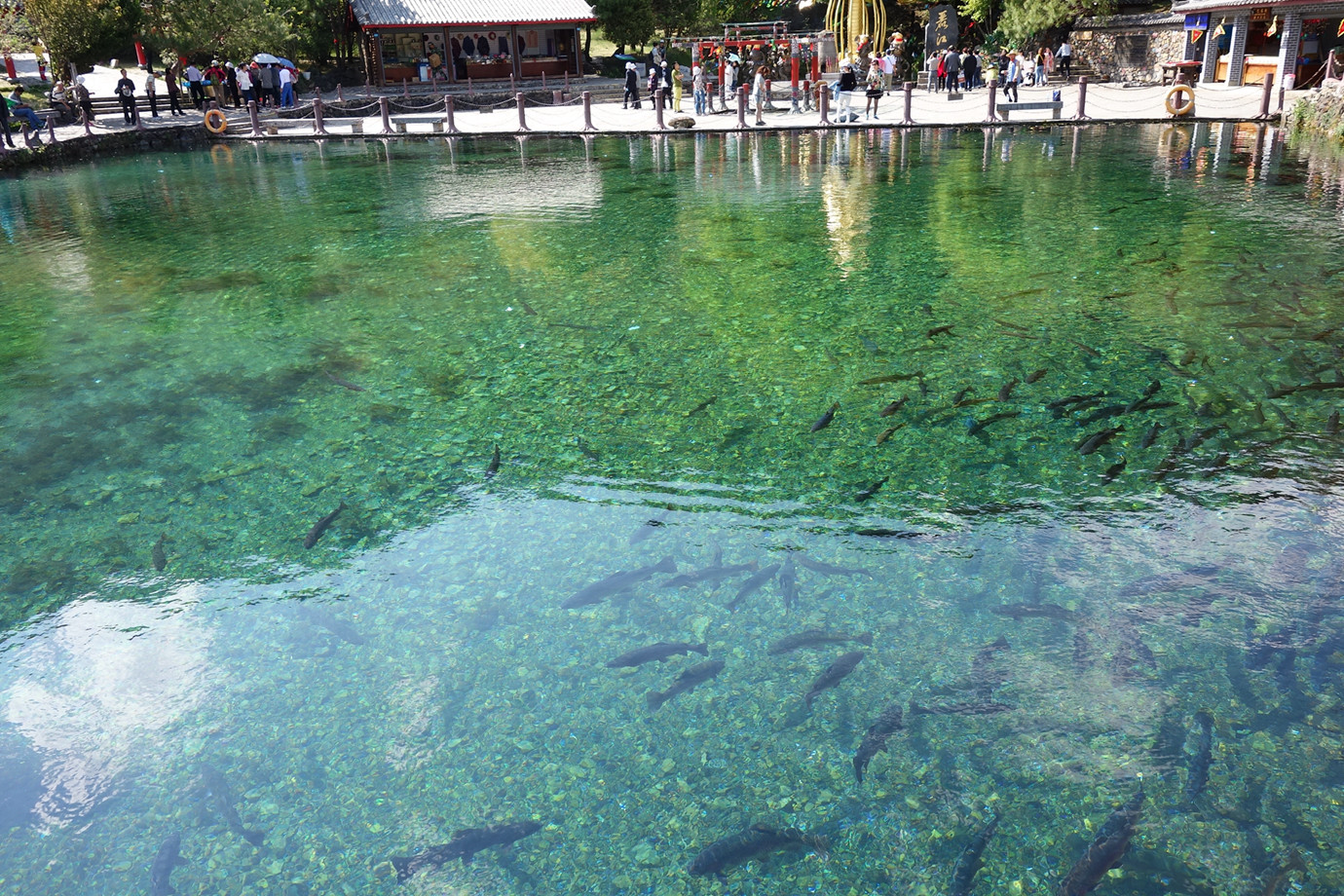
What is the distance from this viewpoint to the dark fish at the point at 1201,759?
11.9ft

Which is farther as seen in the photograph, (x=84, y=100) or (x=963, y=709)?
(x=84, y=100)


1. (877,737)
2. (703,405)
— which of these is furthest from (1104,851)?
(703,405)

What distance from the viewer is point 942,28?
1510 inches

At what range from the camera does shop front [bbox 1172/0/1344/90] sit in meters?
24.0

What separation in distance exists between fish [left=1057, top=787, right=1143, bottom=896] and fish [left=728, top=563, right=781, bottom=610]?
6.27 feet

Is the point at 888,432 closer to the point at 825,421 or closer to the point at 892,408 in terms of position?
the point at 892,408

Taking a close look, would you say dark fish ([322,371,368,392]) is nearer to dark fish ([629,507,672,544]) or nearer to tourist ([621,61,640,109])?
dark fish ([629,507,672,544])

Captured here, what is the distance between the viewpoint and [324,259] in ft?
38.2

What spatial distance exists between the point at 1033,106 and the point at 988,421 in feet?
69.5

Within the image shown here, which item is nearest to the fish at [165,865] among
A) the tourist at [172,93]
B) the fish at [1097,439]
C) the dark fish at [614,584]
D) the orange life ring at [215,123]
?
the dark fish at [614,584]

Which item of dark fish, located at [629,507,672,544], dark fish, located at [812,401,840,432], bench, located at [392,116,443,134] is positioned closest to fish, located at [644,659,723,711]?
dark fish, located at [629,507,672,544]

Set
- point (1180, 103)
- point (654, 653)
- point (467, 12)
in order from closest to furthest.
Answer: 1. point (654, 653)
2. point (1180, 103)
3. point (467, 12)

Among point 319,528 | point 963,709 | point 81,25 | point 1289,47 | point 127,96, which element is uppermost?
point 81,25

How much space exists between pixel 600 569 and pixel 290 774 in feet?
6.06
